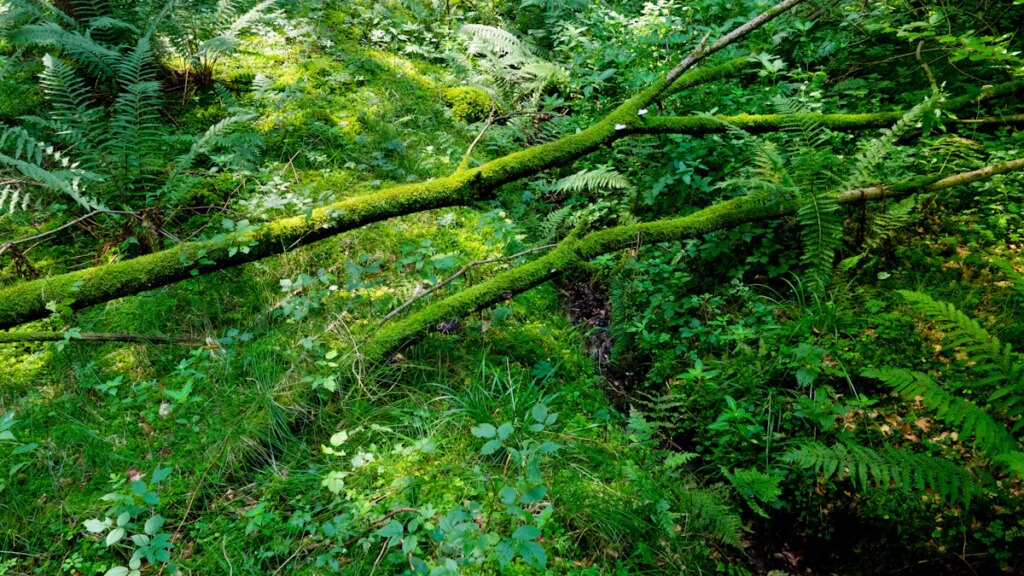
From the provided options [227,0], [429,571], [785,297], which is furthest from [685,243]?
[227,0]

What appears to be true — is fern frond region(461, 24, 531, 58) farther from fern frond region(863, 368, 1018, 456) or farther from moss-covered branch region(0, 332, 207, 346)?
fern frond region(863, 368, 1018, 456)

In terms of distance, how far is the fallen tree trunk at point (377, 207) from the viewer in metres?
2.98

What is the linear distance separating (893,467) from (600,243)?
194 centimetres

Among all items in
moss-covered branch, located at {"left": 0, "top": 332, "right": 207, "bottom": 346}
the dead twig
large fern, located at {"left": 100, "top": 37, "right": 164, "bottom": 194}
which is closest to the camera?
moss-covered branch, located at {"left": 0, "top": 332, "right": 207, "bottom": 346}

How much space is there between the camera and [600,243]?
3.45m

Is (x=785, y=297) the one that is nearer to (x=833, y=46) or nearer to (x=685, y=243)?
(x=685, y=243)

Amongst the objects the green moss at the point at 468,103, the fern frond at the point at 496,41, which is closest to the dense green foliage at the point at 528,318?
the green moss at the point at 468,103

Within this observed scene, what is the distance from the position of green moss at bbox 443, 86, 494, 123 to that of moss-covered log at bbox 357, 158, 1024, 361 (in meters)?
2.89

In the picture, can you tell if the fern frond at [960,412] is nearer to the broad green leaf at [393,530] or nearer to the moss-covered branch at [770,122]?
the moss-covered branch at [770,122]

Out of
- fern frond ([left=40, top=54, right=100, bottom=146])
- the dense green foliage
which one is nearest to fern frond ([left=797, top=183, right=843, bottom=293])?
the dense green foliage

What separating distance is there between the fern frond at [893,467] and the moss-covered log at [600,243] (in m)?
1.54

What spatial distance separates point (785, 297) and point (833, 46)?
2.57m

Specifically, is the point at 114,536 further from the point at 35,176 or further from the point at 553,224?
the point at 553,224

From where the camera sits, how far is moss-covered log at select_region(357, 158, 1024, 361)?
10.3ft
